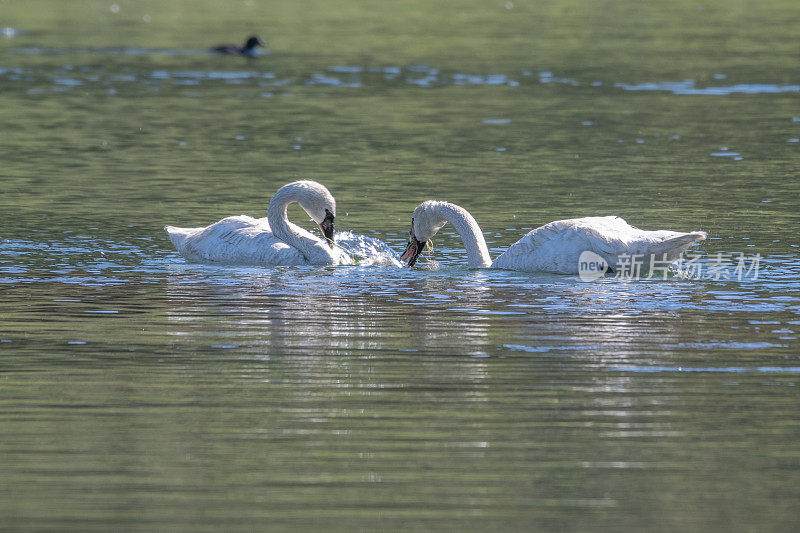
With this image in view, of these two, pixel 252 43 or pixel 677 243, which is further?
pixel 252 43

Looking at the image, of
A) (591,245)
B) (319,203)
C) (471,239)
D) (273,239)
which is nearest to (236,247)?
(273,239)

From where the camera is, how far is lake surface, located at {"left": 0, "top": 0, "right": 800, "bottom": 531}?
29.0 ft

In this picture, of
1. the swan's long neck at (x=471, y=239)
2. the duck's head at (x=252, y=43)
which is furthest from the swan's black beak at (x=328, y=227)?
the duck's head at (x=252, y=43)

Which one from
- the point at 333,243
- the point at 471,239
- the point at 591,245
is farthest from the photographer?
the point at 333,243

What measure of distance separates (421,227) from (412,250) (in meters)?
0.31

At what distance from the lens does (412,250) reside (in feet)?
58.9

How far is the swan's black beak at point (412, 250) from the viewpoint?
58.7ft

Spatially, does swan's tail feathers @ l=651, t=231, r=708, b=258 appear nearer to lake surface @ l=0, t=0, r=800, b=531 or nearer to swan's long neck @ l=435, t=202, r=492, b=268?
lake surface @ l=0, t=0, r=800, b=531

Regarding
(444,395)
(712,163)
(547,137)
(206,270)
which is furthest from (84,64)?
(444,395)

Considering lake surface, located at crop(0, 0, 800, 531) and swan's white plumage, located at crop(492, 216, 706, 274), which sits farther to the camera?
swan's white plumage, located at crop(492, 216, 706, 274)

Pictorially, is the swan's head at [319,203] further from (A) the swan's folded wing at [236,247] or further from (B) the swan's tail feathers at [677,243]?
(B) the swan's tail feathers at [677,243]

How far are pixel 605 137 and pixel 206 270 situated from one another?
14487mm

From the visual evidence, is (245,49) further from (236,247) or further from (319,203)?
(236,247)

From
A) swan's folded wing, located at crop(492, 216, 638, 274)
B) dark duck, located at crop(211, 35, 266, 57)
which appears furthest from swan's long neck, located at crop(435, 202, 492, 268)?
dark duck, located at crop(211, 35, 266, 57)
